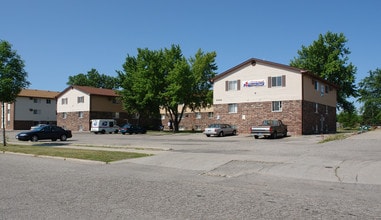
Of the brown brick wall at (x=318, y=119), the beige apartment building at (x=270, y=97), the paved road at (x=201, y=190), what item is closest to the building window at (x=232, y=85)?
the beige apartment building at (x=270, y=97)

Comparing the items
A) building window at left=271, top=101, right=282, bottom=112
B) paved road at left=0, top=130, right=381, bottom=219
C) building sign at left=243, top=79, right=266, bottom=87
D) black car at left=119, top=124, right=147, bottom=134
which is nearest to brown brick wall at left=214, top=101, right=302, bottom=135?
building window at left=271, top=101, right=282, bottom=112

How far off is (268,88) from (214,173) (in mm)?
28994

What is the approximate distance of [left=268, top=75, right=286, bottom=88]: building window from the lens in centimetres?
3913

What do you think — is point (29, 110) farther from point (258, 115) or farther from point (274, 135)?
point (274, 135)

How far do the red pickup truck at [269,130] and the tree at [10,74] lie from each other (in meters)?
19.5

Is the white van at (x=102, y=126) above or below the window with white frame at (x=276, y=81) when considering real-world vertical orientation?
below

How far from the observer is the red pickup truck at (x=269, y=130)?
32969 millimetres

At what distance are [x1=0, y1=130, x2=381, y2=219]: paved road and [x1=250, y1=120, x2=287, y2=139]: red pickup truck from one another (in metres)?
17.7

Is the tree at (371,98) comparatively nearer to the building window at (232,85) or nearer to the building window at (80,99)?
the building window at (232,85)

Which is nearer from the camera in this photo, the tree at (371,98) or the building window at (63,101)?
the building window at (63,101)

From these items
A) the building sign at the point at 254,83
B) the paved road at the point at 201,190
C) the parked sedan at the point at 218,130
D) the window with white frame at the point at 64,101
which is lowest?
the paved road at the point at 201,190

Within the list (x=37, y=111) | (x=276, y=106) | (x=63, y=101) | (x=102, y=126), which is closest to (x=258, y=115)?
(x=276, y=106)

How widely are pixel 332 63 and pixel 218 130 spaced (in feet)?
94.1

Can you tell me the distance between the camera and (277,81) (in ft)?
130
